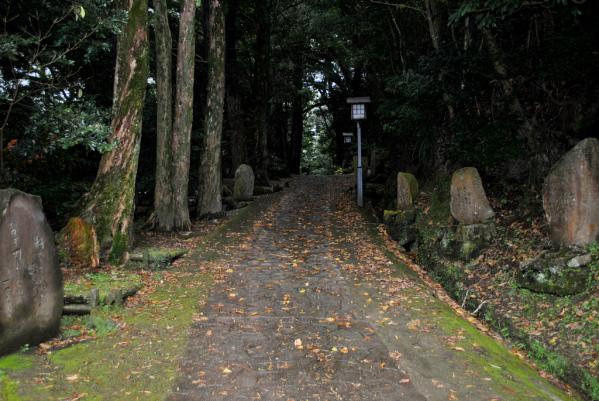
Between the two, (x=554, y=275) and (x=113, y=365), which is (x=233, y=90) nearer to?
(x=554, y=275)

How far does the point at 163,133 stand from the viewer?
11.5 metres

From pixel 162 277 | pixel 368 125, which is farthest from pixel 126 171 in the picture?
pixel 368 125

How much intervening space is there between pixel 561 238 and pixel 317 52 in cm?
2340

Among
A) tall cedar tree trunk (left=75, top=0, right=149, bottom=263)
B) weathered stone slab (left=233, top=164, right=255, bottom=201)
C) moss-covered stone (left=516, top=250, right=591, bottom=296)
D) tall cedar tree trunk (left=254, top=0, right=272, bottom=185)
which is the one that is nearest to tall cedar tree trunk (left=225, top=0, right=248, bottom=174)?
tall cedar tree trunk (left=254, top=0, right=272, bottom=185)

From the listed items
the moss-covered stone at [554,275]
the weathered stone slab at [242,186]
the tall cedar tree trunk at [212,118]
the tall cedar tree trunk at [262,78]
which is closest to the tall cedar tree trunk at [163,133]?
the tall cedar tree trunk at [212,118]

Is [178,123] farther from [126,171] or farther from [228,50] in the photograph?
[228,50]

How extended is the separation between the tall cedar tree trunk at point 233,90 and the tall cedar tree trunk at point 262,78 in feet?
3.17

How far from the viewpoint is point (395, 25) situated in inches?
577

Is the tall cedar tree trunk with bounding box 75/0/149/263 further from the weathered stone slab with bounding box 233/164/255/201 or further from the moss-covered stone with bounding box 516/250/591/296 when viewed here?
the weathered stone slab with bounding box 233/164/255/201

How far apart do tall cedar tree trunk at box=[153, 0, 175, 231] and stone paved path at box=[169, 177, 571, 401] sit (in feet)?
11.0

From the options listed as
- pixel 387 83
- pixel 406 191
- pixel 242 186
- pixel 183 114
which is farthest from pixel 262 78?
pixel 406 191

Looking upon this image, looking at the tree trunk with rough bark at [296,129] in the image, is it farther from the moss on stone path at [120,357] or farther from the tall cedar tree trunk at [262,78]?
the moss on stone path at [120,357]

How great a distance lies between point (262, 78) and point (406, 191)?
31.0 ft

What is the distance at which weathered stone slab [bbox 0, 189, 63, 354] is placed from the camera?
4.71 m
